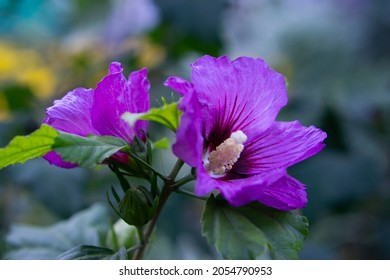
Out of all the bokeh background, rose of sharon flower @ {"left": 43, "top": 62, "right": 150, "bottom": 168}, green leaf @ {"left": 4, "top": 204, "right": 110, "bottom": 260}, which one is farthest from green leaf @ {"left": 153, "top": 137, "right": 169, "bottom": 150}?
the bokeh background

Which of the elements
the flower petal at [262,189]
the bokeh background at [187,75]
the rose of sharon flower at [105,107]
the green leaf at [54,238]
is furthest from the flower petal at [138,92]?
the bokeh background at [187,75]

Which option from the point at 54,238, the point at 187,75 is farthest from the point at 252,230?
the point at 187,75

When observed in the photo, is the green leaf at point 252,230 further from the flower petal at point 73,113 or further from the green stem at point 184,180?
the flower petal at point 73,113

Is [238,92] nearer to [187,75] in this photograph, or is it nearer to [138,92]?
[138,92]

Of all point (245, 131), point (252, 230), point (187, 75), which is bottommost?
point (252, 230)

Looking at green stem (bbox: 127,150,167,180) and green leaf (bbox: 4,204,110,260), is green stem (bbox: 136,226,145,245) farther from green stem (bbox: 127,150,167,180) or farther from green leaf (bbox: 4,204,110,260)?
green leaf (bbox: 4,204,110,260)
